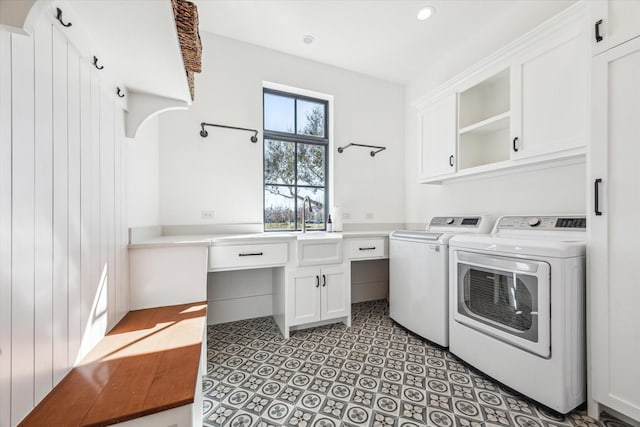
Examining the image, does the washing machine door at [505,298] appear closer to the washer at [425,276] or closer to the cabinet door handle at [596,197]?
the washer at [425,276]

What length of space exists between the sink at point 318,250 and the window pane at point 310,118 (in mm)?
1326

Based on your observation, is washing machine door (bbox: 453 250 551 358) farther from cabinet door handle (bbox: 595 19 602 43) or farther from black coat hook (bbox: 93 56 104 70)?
black coat hook (bbox: 93 56 104 70)

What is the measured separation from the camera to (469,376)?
1603 mm

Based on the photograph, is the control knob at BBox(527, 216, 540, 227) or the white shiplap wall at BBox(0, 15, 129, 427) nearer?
the white shiplap wall at BBox(0, 15, 129, 427)

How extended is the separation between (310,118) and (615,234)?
2567 millimetres

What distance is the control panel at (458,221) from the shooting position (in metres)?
2.13

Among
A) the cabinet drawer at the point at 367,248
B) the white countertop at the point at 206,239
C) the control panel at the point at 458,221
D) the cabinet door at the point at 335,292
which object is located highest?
the control panel at the point at 458,221

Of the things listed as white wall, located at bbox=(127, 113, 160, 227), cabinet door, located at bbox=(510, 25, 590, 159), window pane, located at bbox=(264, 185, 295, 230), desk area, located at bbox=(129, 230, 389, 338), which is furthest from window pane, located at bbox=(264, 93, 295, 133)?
cabinet door, located at bbox=(510, 25, 590, 159)

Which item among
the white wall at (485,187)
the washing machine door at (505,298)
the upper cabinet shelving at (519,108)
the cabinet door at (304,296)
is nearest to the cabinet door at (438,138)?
the upper cabinet shelving at (519,108)

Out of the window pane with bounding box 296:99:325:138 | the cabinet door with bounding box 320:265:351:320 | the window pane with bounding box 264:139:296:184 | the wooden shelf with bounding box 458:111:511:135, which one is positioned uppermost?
the window pane with bounding box 296:99:325:138

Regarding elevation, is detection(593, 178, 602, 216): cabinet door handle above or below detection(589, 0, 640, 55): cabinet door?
below

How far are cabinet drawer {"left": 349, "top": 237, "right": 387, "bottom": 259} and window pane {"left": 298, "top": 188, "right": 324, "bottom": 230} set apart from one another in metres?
0.64

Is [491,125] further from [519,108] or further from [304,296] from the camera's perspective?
[304,296]

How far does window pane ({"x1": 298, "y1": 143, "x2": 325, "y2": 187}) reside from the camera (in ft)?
9.36
